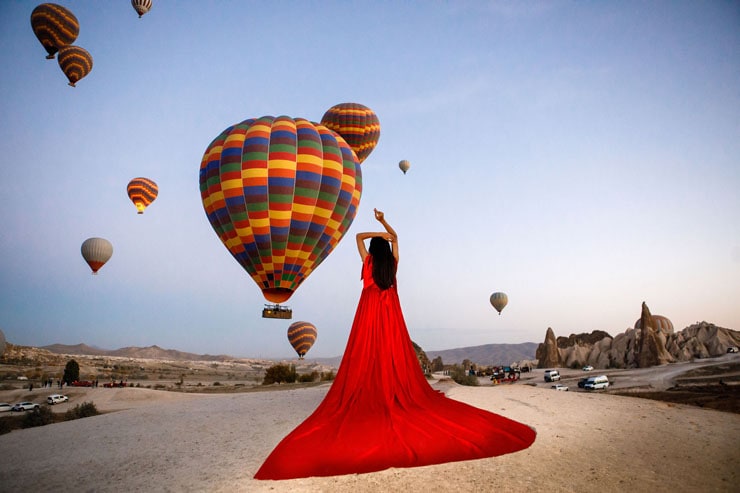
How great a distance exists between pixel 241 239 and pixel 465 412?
53.0 ft

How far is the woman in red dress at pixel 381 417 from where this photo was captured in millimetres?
5398

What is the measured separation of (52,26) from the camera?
40094 mm

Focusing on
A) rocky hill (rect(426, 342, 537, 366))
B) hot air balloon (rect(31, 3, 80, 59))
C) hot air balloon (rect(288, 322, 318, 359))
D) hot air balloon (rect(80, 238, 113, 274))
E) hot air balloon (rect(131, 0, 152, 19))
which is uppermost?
hot air balloon (rect(131, 0, 152, 19))

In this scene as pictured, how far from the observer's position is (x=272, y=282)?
21344 mm

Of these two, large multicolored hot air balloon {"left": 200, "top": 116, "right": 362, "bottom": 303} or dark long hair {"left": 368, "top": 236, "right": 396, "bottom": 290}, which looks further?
large multicolored hot air balloon {"left": 200, "top": 116, "right": 362, "bottom": 303}

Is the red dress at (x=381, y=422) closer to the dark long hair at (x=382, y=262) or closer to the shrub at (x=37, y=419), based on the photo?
the dark long hair at (x=382, y=262)

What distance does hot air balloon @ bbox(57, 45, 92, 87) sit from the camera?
138 ft

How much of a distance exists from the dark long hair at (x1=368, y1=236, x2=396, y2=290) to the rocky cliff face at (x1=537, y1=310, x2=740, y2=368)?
51.7 m

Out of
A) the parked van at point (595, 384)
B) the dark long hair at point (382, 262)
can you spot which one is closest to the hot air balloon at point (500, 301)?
the parked van at point (595, 384)

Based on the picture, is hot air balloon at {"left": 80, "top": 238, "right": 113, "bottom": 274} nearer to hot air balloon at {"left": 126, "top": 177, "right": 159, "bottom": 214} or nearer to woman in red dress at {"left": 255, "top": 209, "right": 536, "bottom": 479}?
hot air balloon at {"left": 126, "top": 177, "right": 159, "bottom": 214}

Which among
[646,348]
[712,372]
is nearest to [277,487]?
[712,372]

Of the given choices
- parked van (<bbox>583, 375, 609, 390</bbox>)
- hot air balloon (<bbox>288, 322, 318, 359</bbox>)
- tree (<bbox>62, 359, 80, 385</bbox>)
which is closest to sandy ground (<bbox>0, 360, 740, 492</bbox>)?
parked van (<bbox>583, 375, 609, 390</bbox>)

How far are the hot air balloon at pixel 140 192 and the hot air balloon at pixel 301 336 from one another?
2139 centimetres

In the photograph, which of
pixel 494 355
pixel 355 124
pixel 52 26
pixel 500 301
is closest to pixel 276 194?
pixel 355 124
